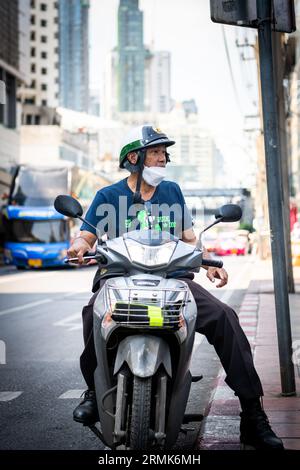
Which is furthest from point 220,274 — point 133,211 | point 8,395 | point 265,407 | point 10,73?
point 10,73

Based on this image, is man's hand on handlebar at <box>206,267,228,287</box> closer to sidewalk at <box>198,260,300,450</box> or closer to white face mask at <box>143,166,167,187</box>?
white face mask at <box>143,166,167,187</box>

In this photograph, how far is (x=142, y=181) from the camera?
163 inches

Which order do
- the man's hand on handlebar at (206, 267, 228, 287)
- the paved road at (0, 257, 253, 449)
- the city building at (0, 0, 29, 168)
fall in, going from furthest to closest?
the city building at (0, 0, 29, 168) → the paved road at (0, 257, 253, 449) → the man's hand on handlebar at (206, 267, 228, 287)

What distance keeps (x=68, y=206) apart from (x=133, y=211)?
1.34 ft

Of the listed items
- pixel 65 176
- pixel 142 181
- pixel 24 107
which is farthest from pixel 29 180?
pixel 24 107

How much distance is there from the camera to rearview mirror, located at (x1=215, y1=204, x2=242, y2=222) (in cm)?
393

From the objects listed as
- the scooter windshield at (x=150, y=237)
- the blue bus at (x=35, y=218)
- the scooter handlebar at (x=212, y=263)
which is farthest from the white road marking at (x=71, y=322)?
the blue bus at (x=35, y=218)

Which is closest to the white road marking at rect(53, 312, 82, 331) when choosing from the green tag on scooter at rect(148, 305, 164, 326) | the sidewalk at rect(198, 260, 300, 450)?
the sidewalk at rect(198, 260, 300, 450)

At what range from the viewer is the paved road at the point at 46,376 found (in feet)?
14.6

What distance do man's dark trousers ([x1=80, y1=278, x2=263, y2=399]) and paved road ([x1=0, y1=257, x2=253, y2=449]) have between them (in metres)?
0.51

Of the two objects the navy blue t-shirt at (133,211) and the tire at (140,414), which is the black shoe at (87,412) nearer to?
the tire at (140,414)

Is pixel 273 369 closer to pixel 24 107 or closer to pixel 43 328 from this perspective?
pixel 43 328

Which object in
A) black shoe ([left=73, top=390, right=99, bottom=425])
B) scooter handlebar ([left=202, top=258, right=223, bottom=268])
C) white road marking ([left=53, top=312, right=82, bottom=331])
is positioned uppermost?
scooter handlebar ([left=202, top=258, right=223, bottom=268])

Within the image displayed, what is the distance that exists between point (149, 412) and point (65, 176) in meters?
26.4
